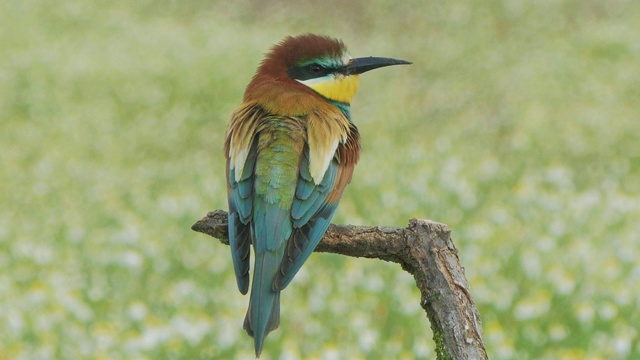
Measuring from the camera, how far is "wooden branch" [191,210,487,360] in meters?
2.26

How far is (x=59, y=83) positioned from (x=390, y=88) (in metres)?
4.78

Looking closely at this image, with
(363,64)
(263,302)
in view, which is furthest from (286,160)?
(363,64)

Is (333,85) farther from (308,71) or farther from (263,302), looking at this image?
(263,302)

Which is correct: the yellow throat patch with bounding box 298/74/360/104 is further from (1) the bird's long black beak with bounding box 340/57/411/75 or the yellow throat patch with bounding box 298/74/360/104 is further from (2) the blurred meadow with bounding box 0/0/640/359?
(2) the blurred meadow with bounding box 0/0/640/359

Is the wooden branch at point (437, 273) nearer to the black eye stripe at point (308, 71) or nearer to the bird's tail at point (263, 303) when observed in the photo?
the bird's tail at point (263, 303)

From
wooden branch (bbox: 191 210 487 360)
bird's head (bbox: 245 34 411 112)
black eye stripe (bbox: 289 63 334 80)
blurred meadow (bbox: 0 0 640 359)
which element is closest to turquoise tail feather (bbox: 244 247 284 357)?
wooden branch (bbox: 191 210 487 360)

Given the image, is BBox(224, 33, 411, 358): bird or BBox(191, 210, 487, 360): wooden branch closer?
BBox(191, 210, 487, 360): wooden branch

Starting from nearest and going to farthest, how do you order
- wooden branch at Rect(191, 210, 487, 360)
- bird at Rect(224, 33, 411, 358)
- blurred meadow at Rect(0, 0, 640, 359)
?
1. wooden branch at Rect(191, 210, 487, 360)
2. bird at Rect(224, 33, 411, 358)
3. blurred meadow at Rect(0, 0, 640, 359)

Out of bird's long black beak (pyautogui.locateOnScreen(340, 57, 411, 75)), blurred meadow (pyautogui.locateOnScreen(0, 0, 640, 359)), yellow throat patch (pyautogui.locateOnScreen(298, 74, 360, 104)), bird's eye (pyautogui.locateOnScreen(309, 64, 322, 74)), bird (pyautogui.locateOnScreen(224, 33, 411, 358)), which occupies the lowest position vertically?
bird (pyautogui.locateOnScreen(224, 33, 411, 358))

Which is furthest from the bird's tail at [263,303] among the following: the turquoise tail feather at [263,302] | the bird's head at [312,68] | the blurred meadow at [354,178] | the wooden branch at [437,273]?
the blurred meadow at [354,178]

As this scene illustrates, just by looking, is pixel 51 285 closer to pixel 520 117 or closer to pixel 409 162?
pixel 409 162

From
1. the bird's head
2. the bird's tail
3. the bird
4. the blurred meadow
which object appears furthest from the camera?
the blurred meadow

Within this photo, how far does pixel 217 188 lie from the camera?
8805 mm

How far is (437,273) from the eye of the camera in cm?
236
